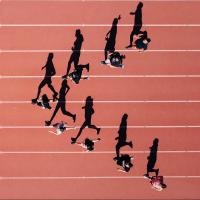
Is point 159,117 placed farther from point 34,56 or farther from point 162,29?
point 34,56

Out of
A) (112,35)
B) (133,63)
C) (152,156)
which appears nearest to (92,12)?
(112,35)

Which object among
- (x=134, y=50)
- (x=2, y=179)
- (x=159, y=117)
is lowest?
(x=2, y=179)

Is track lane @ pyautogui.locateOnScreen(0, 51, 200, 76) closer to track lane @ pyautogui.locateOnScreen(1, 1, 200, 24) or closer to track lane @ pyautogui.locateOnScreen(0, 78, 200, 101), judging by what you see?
track lane @ pyautogui.locateOnScreen(0, 78, 200, 101)

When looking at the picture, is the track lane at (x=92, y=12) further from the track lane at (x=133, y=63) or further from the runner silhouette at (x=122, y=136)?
the runner silhouette at (x=122, y=136)

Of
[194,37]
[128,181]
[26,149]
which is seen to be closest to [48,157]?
[26,149]

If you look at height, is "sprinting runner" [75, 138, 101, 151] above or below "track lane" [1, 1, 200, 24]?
below

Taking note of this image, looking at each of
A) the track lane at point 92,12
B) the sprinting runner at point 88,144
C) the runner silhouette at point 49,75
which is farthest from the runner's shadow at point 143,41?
the sprinting runner at point 88,144

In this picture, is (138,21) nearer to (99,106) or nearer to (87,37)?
(87,37)

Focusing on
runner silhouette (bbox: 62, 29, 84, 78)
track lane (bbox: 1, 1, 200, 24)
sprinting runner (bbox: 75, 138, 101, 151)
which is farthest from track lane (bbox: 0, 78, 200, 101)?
track lane (bbox: 1, 1, 200, 24)
